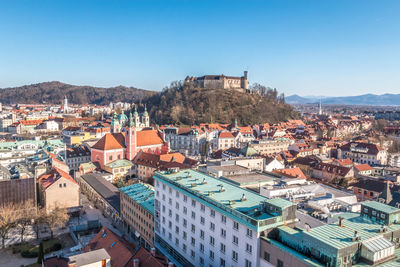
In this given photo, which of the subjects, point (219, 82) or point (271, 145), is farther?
point (219, 82)

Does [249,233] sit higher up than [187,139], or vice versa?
[249,233]

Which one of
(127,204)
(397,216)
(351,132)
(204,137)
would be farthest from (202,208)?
(351,132)

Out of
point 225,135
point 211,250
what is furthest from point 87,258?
point 225,135

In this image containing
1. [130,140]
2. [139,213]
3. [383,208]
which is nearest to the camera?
[383,208]

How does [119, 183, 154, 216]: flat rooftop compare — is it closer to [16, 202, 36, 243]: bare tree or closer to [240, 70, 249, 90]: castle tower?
[16, 202, 36, 243]: bare tree

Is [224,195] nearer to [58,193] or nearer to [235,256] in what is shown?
[235,256]

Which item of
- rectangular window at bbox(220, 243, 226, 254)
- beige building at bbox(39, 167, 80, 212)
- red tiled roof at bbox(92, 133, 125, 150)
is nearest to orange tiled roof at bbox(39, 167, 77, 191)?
beige building at bbox(39, 167, 80, 212)

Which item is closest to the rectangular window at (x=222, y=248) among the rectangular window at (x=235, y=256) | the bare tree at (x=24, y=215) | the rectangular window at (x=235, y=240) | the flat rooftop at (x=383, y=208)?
the rectangular window at (x=235, y=256)

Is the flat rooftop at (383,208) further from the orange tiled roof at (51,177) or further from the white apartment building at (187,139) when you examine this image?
the white apartment building at (187,139)
